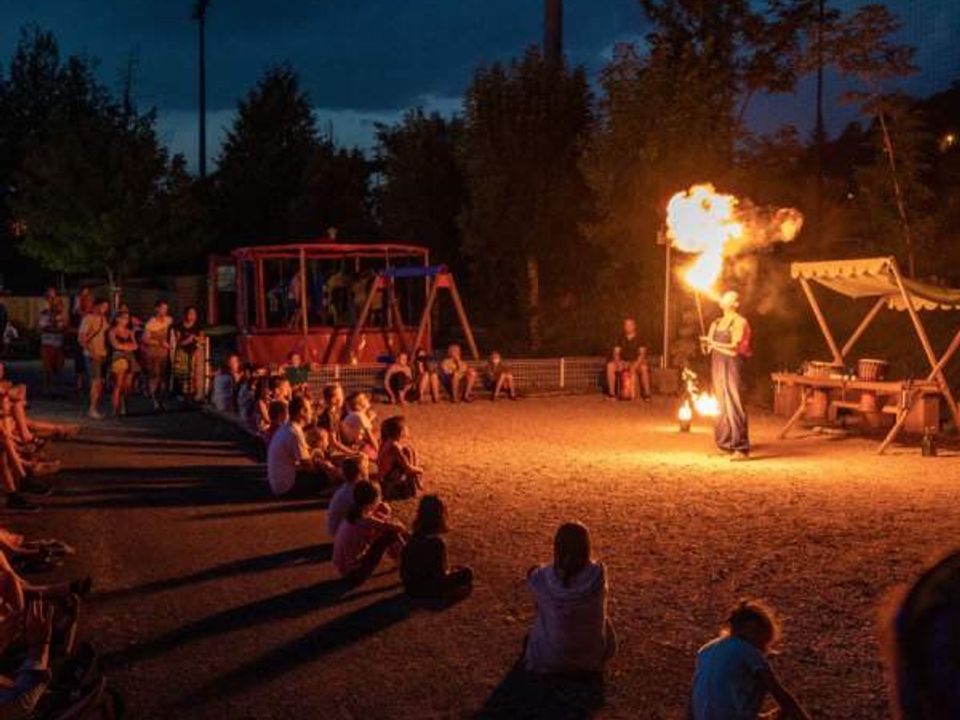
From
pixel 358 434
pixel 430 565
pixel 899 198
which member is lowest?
pixel 430 565

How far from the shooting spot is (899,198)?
27.0 metres

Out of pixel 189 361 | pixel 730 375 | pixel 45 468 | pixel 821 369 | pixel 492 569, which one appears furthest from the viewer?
pixel 189 361

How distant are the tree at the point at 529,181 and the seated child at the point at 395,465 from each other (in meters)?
16.7

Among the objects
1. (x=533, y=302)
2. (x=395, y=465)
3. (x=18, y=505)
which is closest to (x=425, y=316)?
(x=533, y=302)

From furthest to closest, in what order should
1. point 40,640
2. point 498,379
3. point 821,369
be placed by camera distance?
point 498,379
point 821,369
point 40,640

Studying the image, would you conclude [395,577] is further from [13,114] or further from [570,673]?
[13,114]

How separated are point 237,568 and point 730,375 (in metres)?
7.65

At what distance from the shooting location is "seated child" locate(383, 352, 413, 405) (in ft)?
67.7

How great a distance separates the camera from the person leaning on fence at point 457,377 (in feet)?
68.5

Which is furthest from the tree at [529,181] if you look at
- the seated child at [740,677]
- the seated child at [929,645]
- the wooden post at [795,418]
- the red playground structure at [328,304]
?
the seated child at [929,645]

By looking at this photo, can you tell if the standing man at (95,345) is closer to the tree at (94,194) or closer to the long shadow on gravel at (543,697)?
the long shadow on gravel at (543,697)

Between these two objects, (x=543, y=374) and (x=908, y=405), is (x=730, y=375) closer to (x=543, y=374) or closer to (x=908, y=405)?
(x=908, y=405)

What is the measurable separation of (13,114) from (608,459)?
1506 inches

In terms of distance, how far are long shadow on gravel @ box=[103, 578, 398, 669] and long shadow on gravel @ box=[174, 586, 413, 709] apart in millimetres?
309
